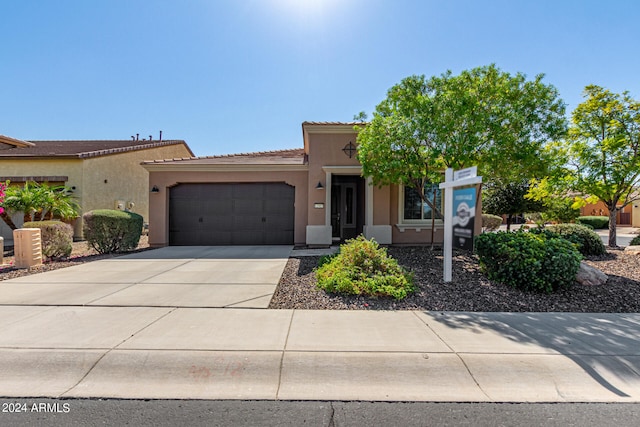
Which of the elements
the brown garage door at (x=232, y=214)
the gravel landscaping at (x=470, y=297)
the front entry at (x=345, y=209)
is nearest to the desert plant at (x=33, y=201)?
the brown garage door at (x=232, y=214)

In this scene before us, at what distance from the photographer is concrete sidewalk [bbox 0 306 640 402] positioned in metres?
2.93

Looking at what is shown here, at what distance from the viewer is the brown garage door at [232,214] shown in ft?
40.2

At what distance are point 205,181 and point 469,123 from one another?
9.56 meters

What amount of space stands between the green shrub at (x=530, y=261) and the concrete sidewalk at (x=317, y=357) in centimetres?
120

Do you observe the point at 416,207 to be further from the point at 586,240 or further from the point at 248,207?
the point at 248,207

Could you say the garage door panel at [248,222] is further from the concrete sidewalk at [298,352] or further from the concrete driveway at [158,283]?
the concrete sidewalk at [298,352]

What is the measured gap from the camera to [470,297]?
557 cm

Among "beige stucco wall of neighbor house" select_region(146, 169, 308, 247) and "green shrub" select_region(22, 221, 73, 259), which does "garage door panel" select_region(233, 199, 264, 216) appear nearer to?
"beige stucco wall of neighbor house" select_region(146, 169, 308, 247)

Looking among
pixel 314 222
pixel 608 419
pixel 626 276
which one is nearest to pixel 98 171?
pixel 314 222

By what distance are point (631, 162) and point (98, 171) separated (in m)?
22.1

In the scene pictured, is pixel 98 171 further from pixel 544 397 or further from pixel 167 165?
pixel 544 397

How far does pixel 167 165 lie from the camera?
11984mm

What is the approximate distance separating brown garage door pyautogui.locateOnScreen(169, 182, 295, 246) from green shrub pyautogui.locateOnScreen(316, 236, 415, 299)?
5.84 meters

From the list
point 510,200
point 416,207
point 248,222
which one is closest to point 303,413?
point 416,207
